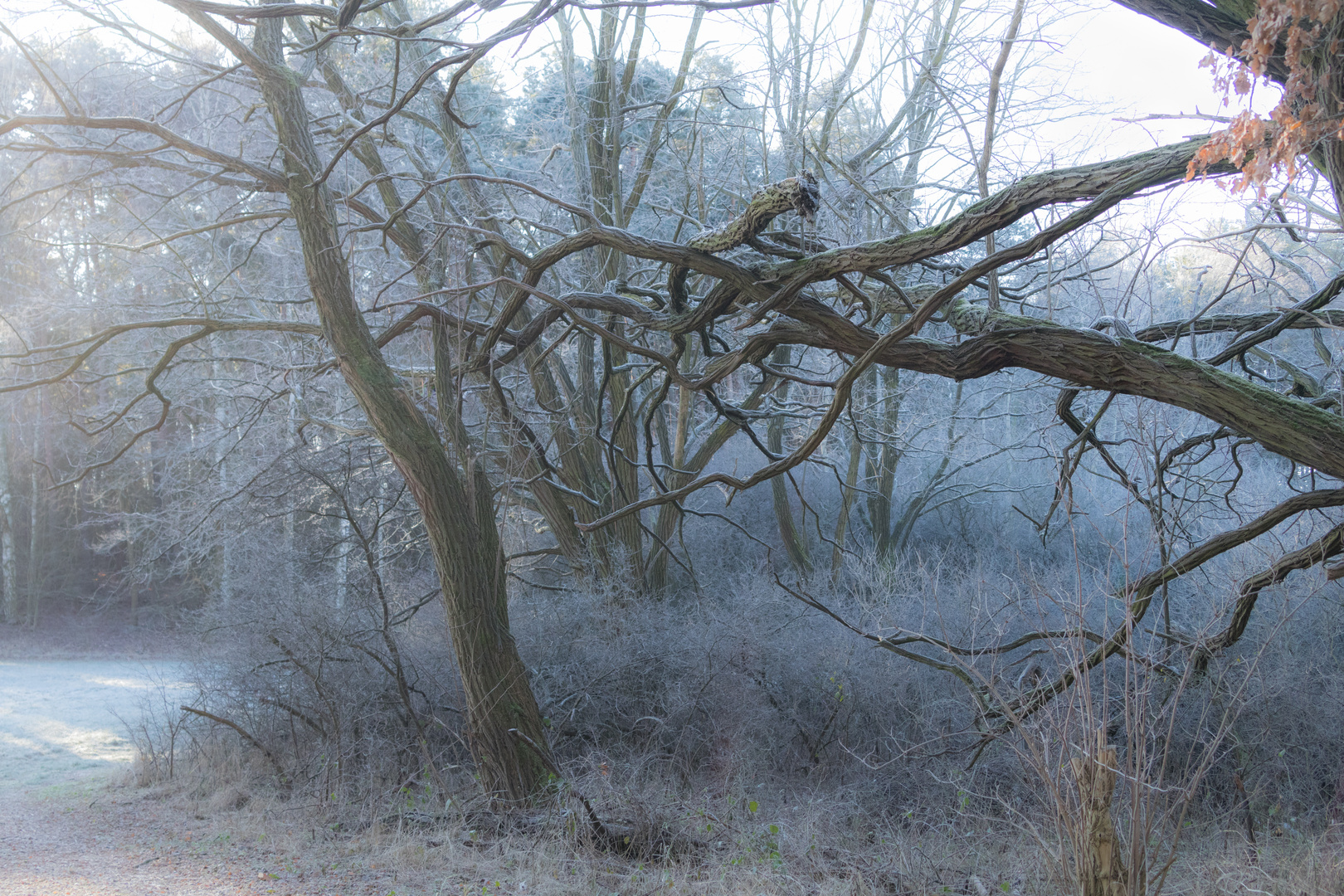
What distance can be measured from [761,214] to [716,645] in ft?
16.6

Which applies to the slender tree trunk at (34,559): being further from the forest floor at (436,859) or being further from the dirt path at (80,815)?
the forest floor at (436,859)

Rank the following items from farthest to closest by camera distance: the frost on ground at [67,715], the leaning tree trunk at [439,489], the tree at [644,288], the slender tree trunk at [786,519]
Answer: the slender tree trunk at [786,519]
the frost on ground at [67,715]
the leaning tree trunk at [439,489]
the tree at [644,288]

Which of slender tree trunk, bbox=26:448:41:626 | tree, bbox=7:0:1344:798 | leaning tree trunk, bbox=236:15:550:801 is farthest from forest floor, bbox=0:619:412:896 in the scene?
slender tree trunk, bbox=26:448:41:626

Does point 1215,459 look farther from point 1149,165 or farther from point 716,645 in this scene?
point 1149,165

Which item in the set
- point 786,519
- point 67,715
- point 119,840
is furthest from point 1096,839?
point 67,715

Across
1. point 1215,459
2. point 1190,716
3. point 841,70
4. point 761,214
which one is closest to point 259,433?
point 761,214

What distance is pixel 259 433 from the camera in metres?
9.68

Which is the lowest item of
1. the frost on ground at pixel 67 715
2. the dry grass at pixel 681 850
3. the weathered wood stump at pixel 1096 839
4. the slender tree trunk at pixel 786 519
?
the dry grass at pixel 681 850

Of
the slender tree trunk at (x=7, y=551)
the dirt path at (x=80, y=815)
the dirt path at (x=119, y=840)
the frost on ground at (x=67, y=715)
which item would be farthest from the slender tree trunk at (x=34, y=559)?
the dirt path at (x=119, y=840)

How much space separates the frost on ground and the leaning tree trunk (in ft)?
16.2

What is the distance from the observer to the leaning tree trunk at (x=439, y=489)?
5.95 m

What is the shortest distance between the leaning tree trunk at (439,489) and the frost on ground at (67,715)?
4.93 metres

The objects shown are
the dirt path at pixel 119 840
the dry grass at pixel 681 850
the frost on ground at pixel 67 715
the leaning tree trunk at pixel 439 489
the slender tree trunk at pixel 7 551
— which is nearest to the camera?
the dry grass at pixel 681 850

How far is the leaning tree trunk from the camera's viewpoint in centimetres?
595
